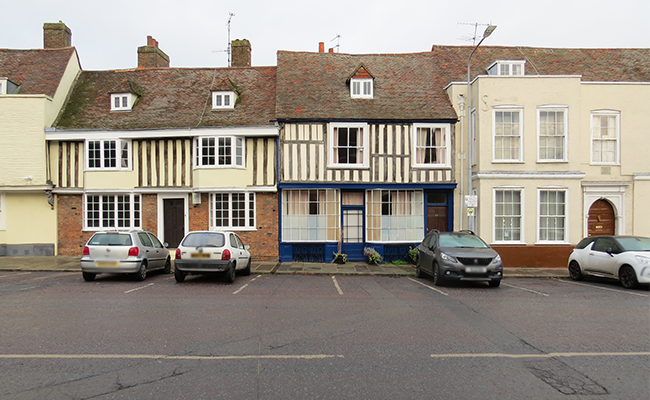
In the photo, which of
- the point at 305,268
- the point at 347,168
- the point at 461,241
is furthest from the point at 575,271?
the point at 305,268

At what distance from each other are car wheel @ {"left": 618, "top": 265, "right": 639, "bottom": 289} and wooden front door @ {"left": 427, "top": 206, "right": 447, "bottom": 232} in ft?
24.2

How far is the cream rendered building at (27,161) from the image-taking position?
19047 millimetres

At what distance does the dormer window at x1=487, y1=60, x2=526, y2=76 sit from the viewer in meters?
19.6

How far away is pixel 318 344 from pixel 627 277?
35.6 ft

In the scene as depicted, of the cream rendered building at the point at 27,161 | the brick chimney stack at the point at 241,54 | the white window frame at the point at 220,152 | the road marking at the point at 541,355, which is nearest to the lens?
the road marking at the point at 541,355

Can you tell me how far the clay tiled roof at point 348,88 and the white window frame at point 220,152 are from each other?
2135 millimetres

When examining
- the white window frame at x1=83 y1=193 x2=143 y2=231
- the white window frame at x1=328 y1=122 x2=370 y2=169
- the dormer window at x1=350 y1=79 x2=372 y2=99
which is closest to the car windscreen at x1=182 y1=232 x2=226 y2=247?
the white window frame at x1=328 y1=122 x2=370 y2=169

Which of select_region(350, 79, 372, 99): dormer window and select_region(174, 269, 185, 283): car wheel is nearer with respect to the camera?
select_region(174, 269, 185, 283): car wheel

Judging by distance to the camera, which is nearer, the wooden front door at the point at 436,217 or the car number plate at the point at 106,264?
A: the car number plate at the point at 106,264

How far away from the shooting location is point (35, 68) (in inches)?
836

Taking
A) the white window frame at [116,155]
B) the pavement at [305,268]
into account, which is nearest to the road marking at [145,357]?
the pavement at [305,268]

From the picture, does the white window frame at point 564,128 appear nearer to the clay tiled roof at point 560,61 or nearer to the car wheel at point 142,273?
the clay tiled roof at point 560,61

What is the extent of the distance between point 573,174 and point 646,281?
6.70 metres

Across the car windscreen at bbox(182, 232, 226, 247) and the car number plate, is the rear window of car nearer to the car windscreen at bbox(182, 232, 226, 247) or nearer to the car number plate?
the car number plate
